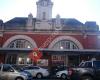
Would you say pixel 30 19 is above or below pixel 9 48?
above

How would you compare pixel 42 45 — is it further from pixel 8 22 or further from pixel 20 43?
pixel 8 22

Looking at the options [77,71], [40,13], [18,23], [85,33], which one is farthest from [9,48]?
[77,71]

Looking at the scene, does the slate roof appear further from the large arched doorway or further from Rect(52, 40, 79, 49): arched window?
Rect(52, 40, 79, 49): arched window

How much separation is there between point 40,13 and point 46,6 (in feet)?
5.87

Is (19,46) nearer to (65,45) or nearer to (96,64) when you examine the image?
(65,45)

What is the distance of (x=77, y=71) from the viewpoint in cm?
1691

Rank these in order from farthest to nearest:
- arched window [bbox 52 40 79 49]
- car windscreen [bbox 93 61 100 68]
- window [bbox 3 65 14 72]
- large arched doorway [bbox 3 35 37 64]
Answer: arched window [bbox 52 40 79 49] → large arched doorway [bbox 3 35 37 64] → window [bbox 3 65 14 72] → car windscreen [bbox 93 61 100 68]

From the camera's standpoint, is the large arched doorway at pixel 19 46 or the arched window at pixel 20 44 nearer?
the large arched doorway at pixel 19 46

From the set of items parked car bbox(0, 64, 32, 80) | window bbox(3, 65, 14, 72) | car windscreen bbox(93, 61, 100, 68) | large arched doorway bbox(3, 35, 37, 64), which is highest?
large arched doorway bbox(3, 35, 37, 64)

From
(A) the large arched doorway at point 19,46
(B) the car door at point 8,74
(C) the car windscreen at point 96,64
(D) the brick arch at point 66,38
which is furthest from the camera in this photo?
(D) the brick arch at point 66,38

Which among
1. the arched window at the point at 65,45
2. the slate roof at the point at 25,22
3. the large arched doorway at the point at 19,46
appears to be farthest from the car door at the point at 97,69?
the slate roof at the point at 25,22

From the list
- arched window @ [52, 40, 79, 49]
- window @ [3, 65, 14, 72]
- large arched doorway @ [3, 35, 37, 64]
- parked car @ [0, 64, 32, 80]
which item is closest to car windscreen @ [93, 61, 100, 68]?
parked car @ [0, 64, 32, 80]

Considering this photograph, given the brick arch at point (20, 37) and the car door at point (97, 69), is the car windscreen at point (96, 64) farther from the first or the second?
the brick arch at point (20, 37)

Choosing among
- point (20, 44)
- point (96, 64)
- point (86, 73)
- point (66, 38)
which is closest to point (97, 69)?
point (96, 64)
